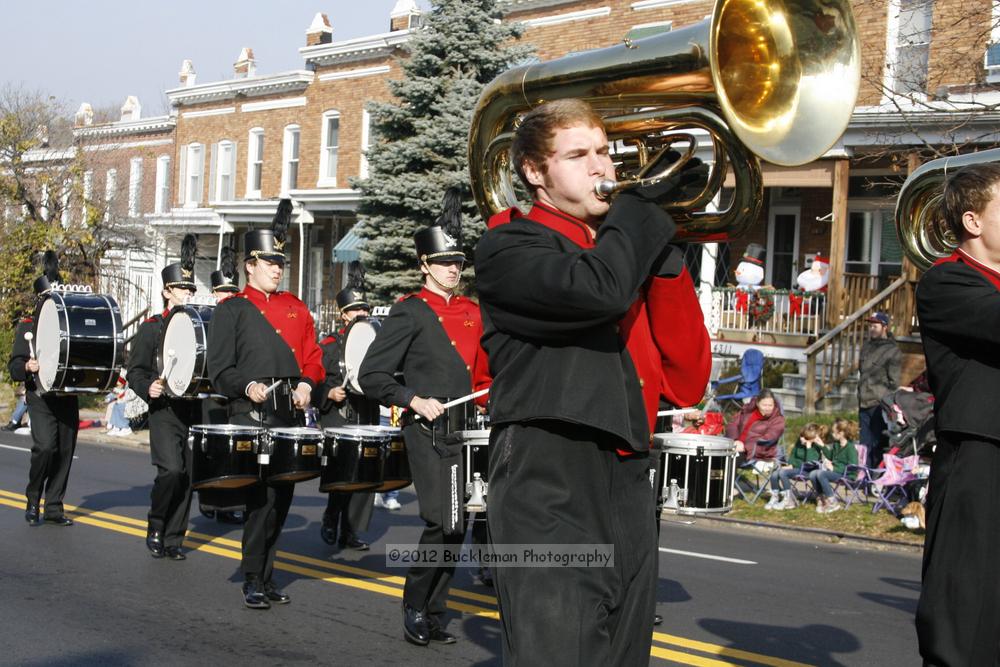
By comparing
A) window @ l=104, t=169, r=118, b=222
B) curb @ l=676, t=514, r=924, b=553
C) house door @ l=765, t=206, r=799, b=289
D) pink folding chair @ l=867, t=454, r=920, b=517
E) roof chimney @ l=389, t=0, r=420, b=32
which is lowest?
curb @ l=676, t=514, r=924, b=553

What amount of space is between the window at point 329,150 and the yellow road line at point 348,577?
22.4 m

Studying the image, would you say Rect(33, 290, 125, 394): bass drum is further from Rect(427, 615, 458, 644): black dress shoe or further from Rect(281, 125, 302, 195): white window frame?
Rect(281, 125, 302, 195): white window frame

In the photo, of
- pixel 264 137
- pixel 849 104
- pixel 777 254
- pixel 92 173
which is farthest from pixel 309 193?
pixel 849 104

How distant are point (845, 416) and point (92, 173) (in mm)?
27451

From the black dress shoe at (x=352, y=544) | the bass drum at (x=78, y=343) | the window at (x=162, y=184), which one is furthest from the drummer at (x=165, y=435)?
the window at (x=162, y=184)

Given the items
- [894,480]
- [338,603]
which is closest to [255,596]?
[338,603]

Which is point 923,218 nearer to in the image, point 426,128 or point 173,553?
point 173,553

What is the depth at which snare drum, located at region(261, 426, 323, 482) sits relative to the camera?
7.46m

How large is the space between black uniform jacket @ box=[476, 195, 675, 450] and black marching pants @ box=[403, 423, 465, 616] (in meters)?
3.07

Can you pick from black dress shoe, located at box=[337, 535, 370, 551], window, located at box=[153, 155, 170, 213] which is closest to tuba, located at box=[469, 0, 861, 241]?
black dress shoe, located at box=[337, 535, 370, 551]

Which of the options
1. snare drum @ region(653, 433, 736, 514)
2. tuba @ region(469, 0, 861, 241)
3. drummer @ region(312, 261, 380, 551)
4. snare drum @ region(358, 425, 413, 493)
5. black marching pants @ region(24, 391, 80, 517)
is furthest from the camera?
black marching pants @ region(24, 391, 80, 517)

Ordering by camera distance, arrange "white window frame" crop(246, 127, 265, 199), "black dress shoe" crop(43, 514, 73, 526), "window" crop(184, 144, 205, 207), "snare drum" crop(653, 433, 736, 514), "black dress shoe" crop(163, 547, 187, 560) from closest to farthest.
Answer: "snare drum" crop(653, 433, 736, 514) → "black dress shoe" crop(163, 547, 187, 560) → "black dress shoe" crop(43, 514, 73, 526) → "white window frame" crop(246, 127, 265, 199) → "window" crop(184, 144, 205, 207)

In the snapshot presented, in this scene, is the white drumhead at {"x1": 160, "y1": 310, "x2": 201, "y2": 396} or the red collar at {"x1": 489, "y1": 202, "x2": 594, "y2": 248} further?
the white drumhead at {"x1": 160, "y1": 310, "x2": 201, "y2": 396}

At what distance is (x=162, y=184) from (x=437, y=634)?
3754 cm
